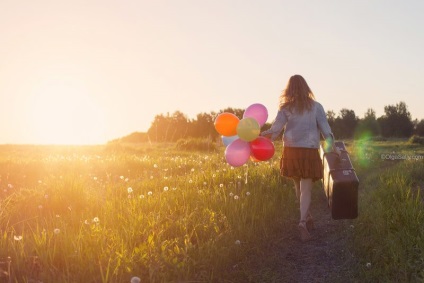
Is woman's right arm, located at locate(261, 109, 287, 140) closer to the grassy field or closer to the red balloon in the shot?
the red balloon

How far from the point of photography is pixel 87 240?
4.70 metres

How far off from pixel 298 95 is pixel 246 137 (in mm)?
1002

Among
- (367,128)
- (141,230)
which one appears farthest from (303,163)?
(367,128)

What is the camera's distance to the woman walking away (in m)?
6.33

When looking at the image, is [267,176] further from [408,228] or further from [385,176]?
[408,228]

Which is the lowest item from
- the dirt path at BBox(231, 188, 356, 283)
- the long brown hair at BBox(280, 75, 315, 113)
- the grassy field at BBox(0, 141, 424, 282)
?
the dirt path at BBox(231, 188, 356, 283)

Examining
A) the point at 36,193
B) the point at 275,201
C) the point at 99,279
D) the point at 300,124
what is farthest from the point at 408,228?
the point at 36,193

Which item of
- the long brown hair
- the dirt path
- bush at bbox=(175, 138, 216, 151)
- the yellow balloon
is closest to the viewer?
the dirt path

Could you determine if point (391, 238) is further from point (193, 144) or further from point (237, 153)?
point (193, 144)

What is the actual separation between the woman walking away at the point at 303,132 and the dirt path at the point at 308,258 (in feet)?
1.05

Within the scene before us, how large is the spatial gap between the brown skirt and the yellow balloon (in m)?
0.58

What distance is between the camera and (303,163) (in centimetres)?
638

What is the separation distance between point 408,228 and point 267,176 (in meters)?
3.97

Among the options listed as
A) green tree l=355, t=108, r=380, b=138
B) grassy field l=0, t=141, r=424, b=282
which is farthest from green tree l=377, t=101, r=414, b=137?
grassy field l=0, t=141, r=424, b=282
